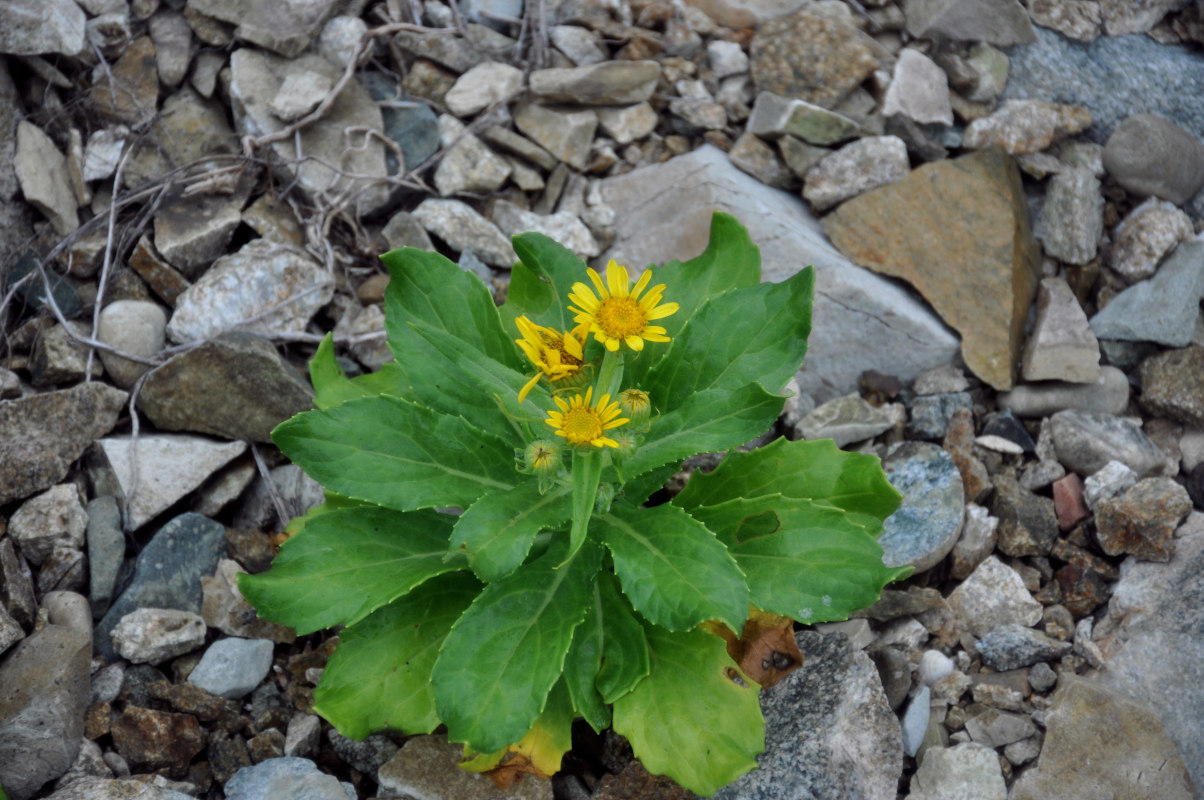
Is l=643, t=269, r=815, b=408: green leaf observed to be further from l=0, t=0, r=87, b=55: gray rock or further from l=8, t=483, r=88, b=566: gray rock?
l=0, t=0, r=87, b=55: gray rock

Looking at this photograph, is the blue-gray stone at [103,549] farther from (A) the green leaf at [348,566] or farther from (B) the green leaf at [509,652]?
(B) the green leaf at [509,652]

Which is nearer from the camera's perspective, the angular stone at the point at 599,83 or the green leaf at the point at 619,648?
the green leaf at the point at 619,648

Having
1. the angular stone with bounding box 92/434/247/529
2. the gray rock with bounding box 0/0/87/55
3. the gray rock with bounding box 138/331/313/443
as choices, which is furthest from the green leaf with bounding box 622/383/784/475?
the gray rock with bounding box 0/0/87/55

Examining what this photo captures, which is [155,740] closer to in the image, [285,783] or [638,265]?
[285,783]

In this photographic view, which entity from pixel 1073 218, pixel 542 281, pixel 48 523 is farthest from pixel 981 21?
pixel 48 523

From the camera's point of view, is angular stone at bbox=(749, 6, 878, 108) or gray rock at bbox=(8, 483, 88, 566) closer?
gray rock at bbox=(8, 483, 88, 566)

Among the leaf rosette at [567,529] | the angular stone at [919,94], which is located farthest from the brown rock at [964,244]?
the leaf rosette at [567,529]
